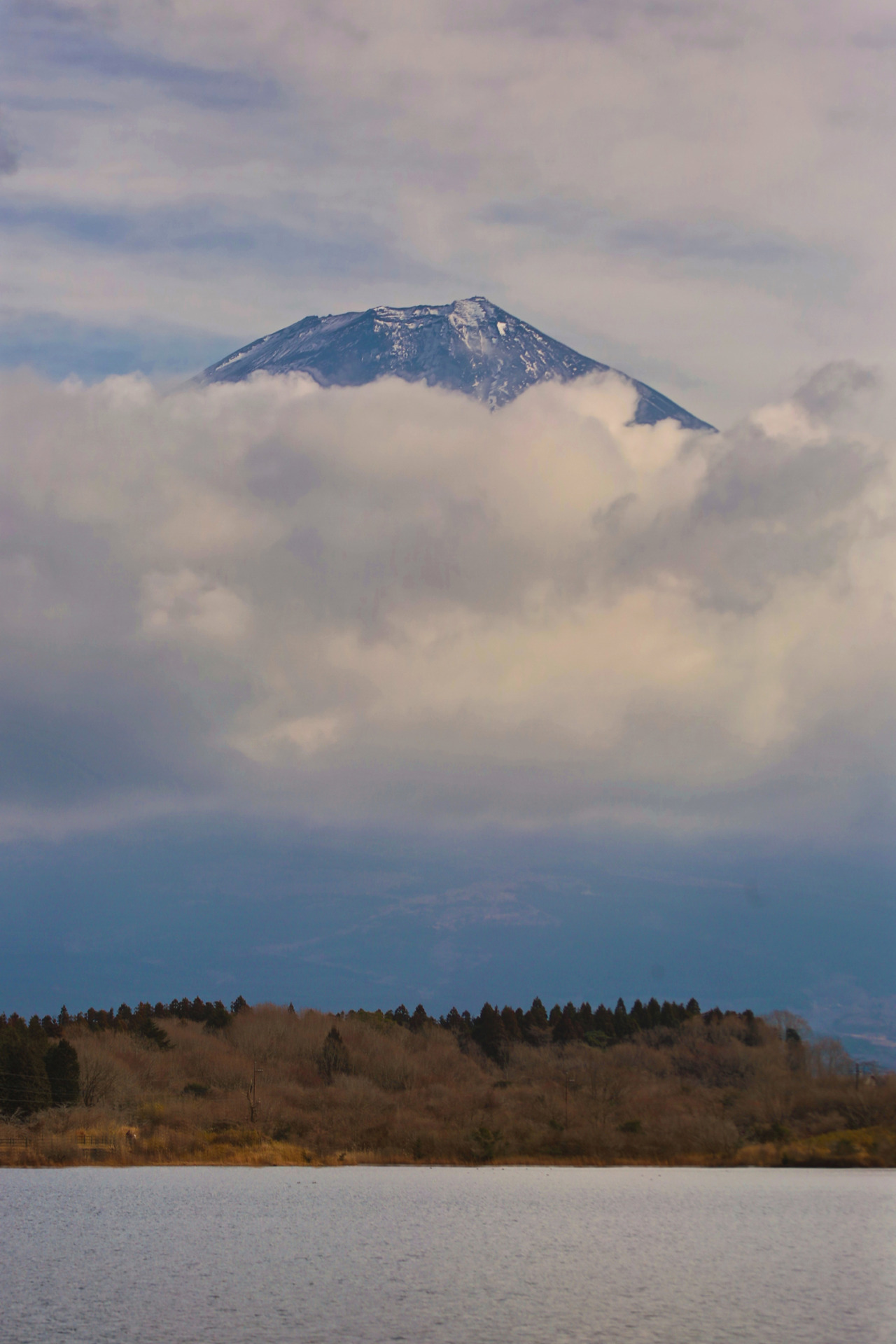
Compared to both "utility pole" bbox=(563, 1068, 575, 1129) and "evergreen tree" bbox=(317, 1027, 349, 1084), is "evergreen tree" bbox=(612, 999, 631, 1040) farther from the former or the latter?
"evergreen tree" bbox=(317, 1027, 349, 1084)

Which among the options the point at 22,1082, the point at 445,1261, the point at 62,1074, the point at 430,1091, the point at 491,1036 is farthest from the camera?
the point at 491,1036

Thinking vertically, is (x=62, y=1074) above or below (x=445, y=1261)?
above

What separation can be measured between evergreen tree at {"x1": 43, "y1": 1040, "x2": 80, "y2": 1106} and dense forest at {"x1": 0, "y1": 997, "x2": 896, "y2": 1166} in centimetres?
15

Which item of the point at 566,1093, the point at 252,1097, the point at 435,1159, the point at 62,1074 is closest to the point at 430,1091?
the point at 566,1093

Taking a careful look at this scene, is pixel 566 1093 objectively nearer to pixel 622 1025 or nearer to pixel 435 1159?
pixel 435 1159

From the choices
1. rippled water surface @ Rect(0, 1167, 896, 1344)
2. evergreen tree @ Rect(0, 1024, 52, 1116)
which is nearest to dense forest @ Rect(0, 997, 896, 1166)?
evergreen tree @ Rect(0, 1024, 52, 1116)

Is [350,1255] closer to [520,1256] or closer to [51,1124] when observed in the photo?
[520,1256]

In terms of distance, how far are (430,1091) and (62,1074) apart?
42869mm

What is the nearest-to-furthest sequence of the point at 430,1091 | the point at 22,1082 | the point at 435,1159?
the point at 22,1082, the point at 435,1159, the point at 430,1091

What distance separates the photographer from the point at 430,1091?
135500mm

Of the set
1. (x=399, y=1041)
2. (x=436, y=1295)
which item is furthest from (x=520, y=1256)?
(x=399, y=1041)

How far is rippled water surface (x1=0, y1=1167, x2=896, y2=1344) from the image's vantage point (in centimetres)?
3550

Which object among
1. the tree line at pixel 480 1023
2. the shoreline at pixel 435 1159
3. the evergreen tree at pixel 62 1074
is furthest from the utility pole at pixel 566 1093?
the evergreen tree at pixel 62 1074

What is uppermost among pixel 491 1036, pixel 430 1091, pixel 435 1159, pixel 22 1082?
pixel 22 1082
